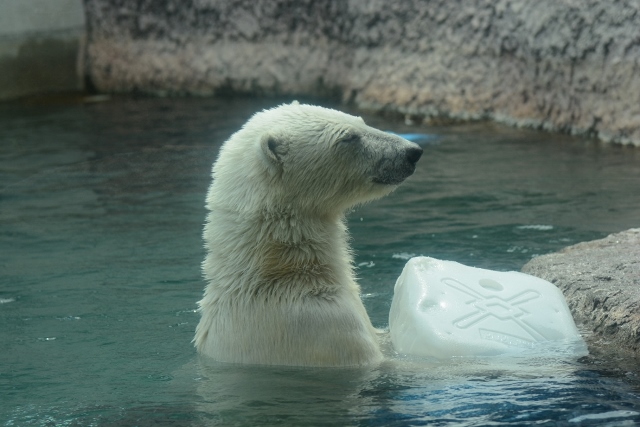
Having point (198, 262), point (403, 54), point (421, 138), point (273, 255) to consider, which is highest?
point (403, 54)

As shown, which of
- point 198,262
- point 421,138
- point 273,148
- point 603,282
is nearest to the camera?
point 273,148

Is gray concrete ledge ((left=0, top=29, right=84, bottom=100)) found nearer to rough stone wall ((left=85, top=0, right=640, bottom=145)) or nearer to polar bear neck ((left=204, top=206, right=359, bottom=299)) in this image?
rough stone wall ((left=85, top=0, right=640, bottom=145))

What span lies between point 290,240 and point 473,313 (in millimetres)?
822

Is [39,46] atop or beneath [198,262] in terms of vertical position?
atop

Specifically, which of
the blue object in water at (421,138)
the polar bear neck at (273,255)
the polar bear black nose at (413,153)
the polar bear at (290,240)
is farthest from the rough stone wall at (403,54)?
the polar bear neck at (273,255)

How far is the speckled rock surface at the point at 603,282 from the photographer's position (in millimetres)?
3811

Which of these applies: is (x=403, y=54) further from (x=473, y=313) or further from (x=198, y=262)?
(x=473, y=313)

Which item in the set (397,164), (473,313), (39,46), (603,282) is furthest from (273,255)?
(39,46)

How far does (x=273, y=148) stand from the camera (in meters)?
3.56

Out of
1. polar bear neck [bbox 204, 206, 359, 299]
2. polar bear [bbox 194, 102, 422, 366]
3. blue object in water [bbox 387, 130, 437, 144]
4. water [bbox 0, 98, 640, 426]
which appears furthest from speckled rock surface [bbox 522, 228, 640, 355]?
blue object in water [bbox 387, 130, 437, 144]

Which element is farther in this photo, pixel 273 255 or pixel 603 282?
pixel 603 282

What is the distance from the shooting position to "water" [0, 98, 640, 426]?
333 centimetres

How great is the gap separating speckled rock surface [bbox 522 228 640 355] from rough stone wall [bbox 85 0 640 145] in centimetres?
363

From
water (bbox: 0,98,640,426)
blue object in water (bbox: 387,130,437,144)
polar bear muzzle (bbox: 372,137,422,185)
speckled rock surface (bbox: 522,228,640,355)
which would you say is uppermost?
polar bear muzzle (bbox: 372,137,422,185)
